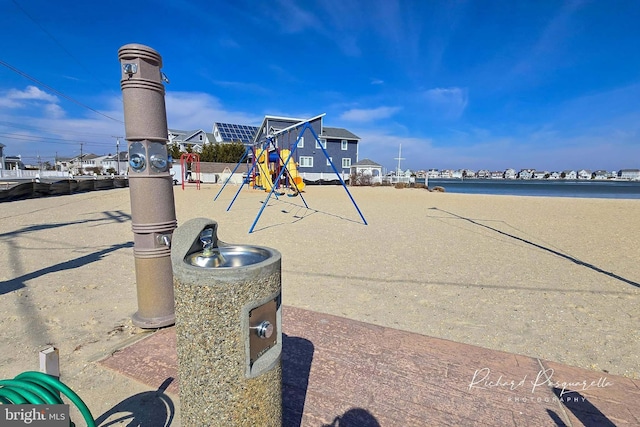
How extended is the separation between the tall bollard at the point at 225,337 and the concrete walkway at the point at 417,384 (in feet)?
2.01

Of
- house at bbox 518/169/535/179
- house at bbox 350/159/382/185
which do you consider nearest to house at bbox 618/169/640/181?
house at bbox 518/169/535/179

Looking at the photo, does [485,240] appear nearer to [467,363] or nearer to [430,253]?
[430,253]

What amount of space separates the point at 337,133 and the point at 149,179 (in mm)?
37737

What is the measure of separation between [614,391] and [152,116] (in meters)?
4.07

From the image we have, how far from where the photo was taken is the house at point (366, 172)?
37.1m

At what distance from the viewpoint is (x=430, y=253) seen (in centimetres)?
639

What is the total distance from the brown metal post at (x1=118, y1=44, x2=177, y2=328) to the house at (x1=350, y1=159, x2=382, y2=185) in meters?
34.2

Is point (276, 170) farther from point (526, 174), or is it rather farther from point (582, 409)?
point (526, 174)

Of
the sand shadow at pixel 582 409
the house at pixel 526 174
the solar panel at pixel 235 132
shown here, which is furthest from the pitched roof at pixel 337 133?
the house at pixel 526 174

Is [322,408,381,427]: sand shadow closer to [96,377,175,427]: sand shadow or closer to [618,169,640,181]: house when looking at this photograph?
[96,377,175,427]: sand shadow

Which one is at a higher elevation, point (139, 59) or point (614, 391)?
point (139, 59)

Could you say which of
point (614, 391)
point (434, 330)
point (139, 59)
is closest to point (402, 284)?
point (434, 330)

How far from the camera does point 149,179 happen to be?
276 centimetres

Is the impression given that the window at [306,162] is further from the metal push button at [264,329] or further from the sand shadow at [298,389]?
the metal push button at [264,329]
